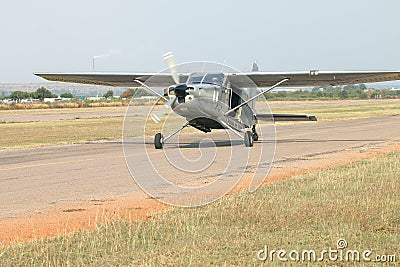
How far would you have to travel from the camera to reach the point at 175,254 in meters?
7.06

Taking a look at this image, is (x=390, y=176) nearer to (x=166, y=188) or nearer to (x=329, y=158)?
(x=166, y=188)

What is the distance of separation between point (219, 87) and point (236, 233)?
13614 millimetres

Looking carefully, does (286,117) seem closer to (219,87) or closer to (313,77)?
(313,77)

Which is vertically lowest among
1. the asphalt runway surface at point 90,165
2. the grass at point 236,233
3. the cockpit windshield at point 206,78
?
the asphalt runway surface at point 90,165

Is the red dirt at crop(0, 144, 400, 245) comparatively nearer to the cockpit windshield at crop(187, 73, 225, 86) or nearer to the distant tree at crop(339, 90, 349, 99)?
the cockpit windshield at crop(187, 73, 225, 86)

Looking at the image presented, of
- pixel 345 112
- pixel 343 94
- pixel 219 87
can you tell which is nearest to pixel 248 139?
pixel 219 87

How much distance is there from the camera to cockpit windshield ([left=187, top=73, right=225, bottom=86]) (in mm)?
21062

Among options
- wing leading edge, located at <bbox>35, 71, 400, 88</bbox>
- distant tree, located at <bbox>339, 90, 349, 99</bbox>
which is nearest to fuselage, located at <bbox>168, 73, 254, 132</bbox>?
wing leading edge, located at <bbox>35, 71, 400, 88</bbox>

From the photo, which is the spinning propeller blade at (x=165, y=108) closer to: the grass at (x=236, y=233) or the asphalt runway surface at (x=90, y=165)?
the asphalt runway surface at (x=90, y=165)

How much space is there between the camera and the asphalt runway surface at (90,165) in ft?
39.3

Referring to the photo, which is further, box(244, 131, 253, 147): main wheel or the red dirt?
box(244, 131, 253, 147): main wheel

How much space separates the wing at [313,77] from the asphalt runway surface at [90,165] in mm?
2337

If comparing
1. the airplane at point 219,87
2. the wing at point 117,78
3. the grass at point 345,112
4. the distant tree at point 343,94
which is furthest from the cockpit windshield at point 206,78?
the distant tree at point 343,94

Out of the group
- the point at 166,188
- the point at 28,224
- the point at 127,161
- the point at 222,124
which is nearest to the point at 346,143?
the point at 222,124
